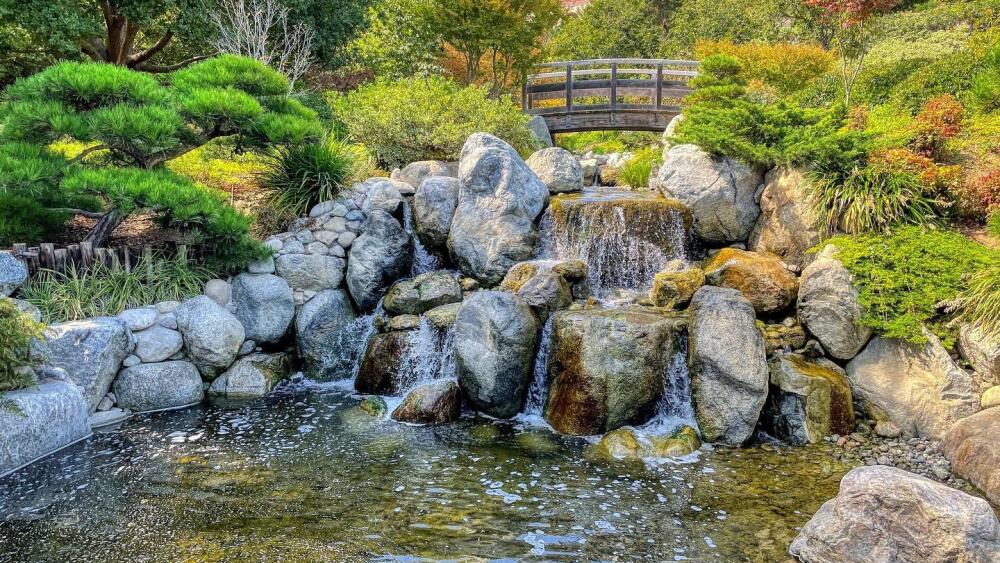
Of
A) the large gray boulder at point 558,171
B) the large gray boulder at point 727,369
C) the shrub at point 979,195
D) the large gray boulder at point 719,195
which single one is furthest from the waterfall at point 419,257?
the shrub at point 979,195

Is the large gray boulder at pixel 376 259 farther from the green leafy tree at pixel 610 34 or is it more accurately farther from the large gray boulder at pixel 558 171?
the green leafy tree at pixel 610 34

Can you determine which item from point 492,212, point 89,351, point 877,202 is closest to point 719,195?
point 877,202

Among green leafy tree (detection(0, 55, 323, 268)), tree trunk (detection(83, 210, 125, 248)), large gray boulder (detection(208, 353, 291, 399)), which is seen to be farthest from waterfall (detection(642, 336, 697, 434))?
tree trunk (detection(83, 210, 125, 248))

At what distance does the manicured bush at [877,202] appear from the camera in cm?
870

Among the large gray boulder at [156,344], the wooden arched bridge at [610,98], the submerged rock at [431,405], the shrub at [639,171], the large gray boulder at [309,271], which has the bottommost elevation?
the submerged rock at [431,405]

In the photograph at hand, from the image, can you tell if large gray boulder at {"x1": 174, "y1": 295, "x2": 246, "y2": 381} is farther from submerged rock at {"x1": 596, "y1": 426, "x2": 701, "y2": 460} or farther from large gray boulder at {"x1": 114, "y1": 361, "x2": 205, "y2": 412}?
submerged rock at {"x1": 596, "y1": 426, "x2": 701, "y2": 460}

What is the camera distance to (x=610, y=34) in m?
27.3

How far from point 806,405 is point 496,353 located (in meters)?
3.60

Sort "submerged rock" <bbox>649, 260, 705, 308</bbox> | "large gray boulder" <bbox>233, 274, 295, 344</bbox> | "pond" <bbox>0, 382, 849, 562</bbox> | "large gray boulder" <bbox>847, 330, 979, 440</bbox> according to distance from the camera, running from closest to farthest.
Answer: "pond" <bbox>0, 382, 849, 562</bbox> < "large gray boulder" <bbox>847, 330, 979, 440</bbox> < "submerged rock" <bbox>649, 260, 705, 308</bbox> < "large gray boulder" <bbox>233, 274, 295, 344</bbox>

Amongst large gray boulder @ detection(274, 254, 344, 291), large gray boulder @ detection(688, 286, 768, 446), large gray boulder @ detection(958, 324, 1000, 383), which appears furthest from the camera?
large gray boulder @ detection(274, 254, 344, 291)

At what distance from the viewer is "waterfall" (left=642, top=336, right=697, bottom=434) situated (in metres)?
7.73

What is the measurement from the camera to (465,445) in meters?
7.28

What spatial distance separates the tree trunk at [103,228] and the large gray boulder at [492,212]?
4.67 metres

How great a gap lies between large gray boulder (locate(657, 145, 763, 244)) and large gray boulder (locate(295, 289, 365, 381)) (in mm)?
5554
